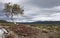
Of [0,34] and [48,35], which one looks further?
[48,35]

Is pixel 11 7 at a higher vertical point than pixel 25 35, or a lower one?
higher

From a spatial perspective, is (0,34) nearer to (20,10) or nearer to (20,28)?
(20,28)

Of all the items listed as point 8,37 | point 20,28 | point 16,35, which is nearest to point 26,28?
point 20,28

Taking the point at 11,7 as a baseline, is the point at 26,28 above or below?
below

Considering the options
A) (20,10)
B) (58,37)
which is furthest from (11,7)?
(58,37)

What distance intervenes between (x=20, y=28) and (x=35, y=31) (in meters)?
2.68

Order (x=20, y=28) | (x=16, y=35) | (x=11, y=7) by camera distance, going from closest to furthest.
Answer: (x=16, y=35) → (x=20, y=28) → (x=11, y=7)

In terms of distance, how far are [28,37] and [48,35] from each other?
4.71 meters

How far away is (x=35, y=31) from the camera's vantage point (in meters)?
33.6

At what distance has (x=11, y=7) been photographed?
288 feet

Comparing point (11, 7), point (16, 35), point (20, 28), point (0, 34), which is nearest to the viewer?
point (0, 34)

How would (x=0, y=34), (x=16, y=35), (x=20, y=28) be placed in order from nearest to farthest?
(x=0, y=34), (x=16, y=35), (x=20, y=28)

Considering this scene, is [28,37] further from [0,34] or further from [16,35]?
[0,34]

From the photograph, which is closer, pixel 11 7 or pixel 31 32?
pixel 31 32
